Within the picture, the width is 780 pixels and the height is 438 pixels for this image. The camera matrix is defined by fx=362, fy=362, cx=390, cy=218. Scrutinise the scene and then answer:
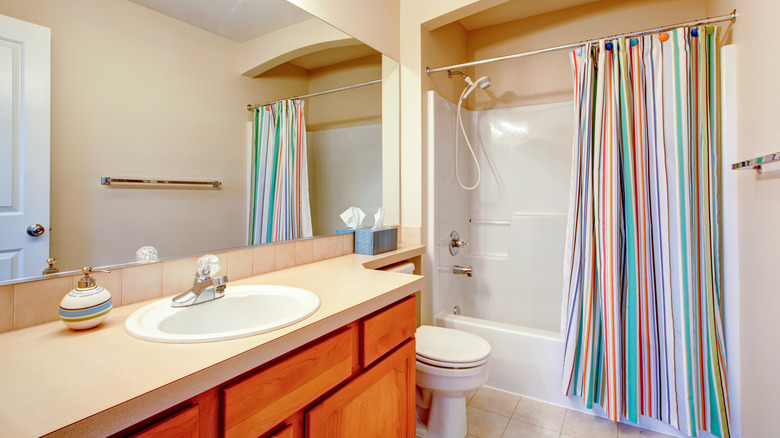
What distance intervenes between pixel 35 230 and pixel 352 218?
124 cm

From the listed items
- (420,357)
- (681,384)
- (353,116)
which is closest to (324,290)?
(420,357)

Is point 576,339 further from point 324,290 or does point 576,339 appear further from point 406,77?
point 406,77

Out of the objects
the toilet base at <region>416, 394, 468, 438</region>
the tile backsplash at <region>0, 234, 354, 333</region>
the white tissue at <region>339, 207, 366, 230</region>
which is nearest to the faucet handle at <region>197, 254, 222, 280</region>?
the tile backsplash at <region>0, 234, 354, 333</region>

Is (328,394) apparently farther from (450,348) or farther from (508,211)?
(508,211)

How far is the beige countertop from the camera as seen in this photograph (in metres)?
0.51

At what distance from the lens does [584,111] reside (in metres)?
1.81

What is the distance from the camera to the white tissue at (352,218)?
6.29 ft

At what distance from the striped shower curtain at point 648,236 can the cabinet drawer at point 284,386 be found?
1.36m

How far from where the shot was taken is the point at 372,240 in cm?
→ 183

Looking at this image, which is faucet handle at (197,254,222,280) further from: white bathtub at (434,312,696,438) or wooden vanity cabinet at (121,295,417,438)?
white bathtub at (434,312,696,438)

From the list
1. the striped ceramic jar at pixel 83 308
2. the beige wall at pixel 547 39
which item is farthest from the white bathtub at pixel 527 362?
the striped ceramic jar at pixel 83 308

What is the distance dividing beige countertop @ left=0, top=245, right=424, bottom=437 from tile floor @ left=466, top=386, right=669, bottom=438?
1.21m

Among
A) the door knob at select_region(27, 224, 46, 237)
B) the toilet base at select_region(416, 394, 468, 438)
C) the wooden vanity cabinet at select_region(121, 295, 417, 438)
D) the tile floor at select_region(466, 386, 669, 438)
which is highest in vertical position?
the door knob at select_region(27, 224, 46, 237)

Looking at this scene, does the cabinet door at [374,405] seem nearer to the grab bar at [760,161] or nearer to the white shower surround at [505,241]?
the white shower surround at [505,241]
